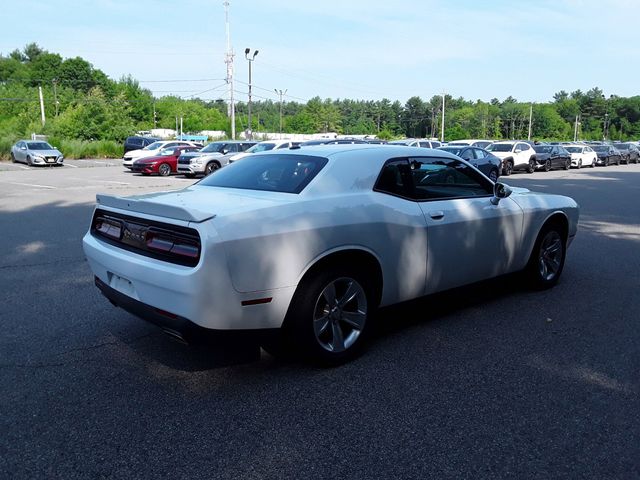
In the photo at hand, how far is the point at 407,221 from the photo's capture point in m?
4.42

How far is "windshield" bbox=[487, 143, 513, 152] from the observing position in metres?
30.3

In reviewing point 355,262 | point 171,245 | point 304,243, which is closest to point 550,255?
point 355,262

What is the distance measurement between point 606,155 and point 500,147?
16345 millimetres

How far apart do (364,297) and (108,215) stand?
202 centimetres

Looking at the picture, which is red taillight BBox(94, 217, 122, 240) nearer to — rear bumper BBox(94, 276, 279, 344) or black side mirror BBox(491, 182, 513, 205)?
rear bumper BBox(94, 276, 279, 344)

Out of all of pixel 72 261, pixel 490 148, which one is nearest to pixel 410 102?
pixel 490 148

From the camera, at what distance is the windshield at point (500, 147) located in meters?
30.3

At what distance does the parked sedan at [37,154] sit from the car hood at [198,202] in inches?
1270

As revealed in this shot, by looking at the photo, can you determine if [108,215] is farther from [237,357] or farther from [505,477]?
[505,477]

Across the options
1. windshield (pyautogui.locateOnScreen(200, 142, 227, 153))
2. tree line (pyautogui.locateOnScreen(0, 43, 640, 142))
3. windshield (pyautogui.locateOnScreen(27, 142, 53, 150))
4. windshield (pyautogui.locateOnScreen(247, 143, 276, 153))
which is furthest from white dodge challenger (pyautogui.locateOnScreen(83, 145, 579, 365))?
tree line (pyautogui.locateOnScreen(0, 43, 640, 142))

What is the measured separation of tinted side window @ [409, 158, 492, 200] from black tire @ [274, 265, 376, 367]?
1.04m

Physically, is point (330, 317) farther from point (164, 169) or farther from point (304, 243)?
point (164, 169)

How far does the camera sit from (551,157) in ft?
110

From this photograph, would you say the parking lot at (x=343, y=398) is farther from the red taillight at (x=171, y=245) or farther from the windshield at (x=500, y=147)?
the windshield at (x=500, y=147)
